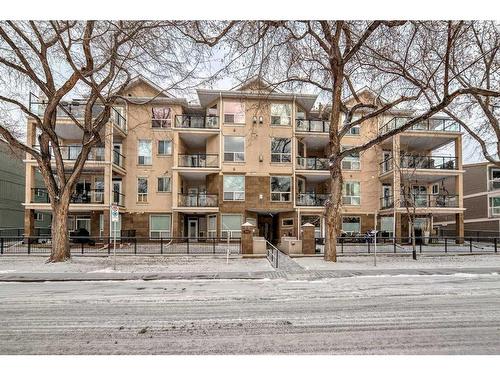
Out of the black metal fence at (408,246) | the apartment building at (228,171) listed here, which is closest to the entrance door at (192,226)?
the apartment building at (228,171)

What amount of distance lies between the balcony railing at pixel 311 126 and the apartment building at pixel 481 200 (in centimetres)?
1681

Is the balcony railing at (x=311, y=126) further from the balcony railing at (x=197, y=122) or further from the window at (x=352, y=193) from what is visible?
the balcony railing at (x=197, y=122)

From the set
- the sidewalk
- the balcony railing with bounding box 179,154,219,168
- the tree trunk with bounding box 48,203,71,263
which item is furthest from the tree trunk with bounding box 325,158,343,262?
the balcony railing with bounding box 179,154,219,168

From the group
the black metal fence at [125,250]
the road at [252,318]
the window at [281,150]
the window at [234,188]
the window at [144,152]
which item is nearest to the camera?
the road at [252,318]

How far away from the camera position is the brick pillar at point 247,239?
17.1m

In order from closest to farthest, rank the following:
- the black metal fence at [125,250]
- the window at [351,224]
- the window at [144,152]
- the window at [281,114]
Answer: the black metal fence at [125,250], the window at [281,114], the window at [144,152], the window at [351,224]

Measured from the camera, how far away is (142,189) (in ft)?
90.0

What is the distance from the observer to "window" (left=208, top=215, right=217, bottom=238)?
26391 millimetres

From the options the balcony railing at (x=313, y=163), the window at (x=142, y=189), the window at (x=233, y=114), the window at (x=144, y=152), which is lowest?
the window at (x=142, y=189)

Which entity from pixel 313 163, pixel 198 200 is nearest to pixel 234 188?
pixel 198 200

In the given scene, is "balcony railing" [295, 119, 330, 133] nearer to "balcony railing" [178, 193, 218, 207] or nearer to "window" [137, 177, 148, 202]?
"balcony railing" [178, 193, 218, 207]

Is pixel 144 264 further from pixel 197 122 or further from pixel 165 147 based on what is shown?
pixel 197 122

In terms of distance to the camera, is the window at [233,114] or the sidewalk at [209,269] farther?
the window at [233,114]

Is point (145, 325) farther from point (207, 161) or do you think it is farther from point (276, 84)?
point (207, 161)
